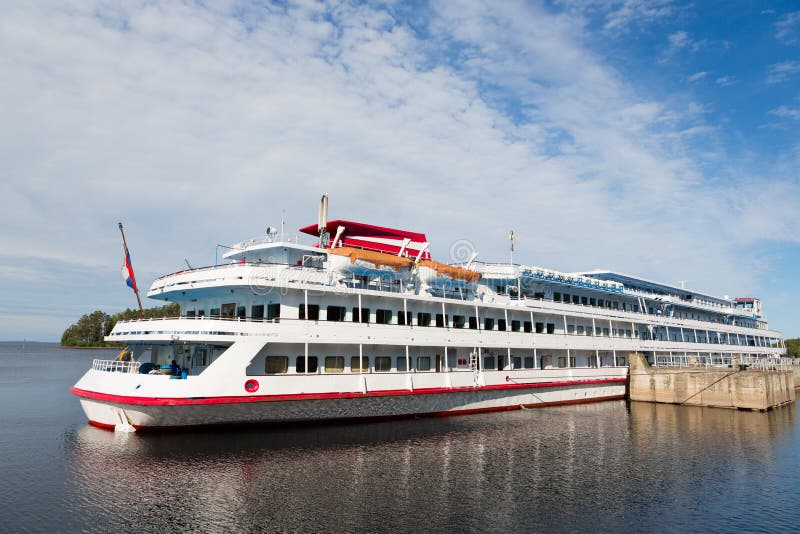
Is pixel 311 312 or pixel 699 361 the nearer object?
pixel 311 312

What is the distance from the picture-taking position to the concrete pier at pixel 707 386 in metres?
39.2

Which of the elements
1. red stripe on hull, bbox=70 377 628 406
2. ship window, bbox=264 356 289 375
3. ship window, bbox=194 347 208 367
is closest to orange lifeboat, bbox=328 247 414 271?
ship window, bbox=264 356 289 375

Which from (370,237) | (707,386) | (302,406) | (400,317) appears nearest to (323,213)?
(370,237)

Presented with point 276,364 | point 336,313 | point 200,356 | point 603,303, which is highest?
point 603,303

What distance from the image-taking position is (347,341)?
26469 millimetres

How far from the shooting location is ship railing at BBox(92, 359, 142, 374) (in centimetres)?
2375

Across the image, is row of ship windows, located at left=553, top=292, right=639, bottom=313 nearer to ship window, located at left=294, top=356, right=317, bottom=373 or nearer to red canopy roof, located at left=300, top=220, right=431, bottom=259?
red canopy roof, located at left=300, top=220, right=431, bottom=259

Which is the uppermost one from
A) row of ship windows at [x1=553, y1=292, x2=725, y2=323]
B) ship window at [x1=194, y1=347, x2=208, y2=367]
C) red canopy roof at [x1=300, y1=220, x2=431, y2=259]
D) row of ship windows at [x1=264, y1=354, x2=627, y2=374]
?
red canopy roof at [x1=300, y1=220, x2=431, y2=259]

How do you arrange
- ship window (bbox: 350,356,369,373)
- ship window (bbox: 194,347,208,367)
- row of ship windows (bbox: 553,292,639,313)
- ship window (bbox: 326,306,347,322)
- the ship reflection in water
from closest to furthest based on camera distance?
the ship reflection in water
ship window (bbox: 194,347,208,367)
ship window (bbox: 326,306,347,322)
ship window (bbox: 350,356,369,373)
row of ship windows (bbox: 553,292,639,313)

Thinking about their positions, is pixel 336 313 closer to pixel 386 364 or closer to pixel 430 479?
pixel 386 364

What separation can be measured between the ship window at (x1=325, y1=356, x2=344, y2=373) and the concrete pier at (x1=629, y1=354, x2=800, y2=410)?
28.1 m

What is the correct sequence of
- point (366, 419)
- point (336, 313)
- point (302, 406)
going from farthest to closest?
point (336, 313) < point (366, 419) < point (302, 406)

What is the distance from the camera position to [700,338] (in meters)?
55.5

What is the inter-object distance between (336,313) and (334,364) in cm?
267
